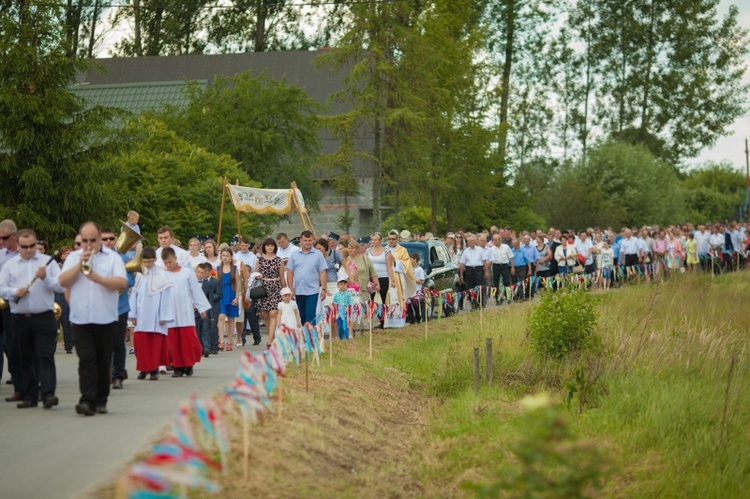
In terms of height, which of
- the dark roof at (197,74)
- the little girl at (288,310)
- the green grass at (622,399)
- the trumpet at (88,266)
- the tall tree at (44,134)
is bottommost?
the green grass at (622,399)

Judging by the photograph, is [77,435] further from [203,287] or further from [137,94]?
[137,94]

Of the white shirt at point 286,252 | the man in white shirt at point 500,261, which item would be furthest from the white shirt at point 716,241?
the white shirt at point 286,252

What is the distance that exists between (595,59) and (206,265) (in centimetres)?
4777

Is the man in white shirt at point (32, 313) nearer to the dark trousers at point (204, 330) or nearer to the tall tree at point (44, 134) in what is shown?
the dark trousers at point (204, 330)

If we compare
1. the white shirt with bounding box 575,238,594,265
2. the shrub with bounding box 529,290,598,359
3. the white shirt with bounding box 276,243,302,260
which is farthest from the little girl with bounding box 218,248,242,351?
the white shirt with bounding box 575,238,594,265

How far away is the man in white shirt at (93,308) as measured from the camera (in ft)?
40.5

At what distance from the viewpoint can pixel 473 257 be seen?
29328 mm

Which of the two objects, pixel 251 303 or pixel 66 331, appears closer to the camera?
pixel 66 331

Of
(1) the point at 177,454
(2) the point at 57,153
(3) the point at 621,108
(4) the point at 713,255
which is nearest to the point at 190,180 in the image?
(2) the point at 57,153

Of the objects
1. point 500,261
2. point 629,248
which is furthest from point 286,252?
point 629,248

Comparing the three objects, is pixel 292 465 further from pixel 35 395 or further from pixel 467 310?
pixel 467 310

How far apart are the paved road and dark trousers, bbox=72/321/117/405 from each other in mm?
270

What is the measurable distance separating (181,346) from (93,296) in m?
3.92

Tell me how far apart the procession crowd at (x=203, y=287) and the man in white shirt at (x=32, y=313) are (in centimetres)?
1
